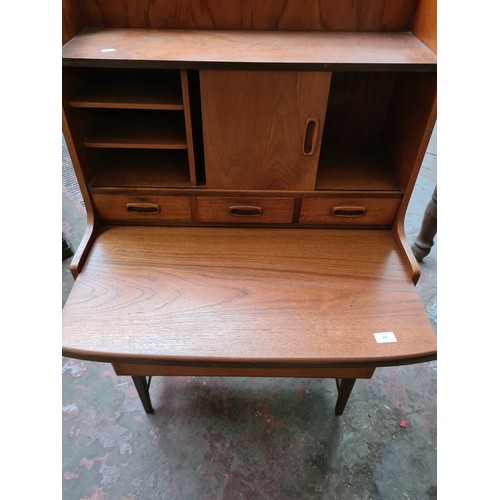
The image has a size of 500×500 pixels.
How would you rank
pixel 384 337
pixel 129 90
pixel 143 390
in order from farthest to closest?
pixel 143 390 → pixel 129 90 → pixel 384 337

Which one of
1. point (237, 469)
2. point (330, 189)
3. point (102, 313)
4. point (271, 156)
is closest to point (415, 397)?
point (237, 469)

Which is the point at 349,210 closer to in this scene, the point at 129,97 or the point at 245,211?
the point at 245,211

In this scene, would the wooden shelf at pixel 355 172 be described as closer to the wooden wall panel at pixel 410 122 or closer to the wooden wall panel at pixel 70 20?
the wooden wall panel at pixel 410 122

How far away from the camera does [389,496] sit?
4.63ft

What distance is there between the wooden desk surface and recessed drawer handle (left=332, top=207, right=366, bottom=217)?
0.21 feet

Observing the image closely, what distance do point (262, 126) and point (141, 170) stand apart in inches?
17.5

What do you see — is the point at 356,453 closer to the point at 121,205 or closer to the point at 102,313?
the point at 102,313

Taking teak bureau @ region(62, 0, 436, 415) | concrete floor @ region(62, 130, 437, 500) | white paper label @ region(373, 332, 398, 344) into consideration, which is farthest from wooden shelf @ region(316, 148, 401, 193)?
concrete floor @ region(62, 130, 437, 500)

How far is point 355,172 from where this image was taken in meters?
1.27

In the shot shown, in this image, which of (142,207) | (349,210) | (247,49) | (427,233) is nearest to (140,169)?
(142,207)

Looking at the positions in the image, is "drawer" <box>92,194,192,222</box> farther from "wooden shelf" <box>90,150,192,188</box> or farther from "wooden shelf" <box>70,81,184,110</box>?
"wooden shelf" <box>70,81,184,110</box>

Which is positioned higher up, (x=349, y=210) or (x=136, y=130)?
(x=136, y=130)

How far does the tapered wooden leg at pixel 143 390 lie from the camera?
138cm

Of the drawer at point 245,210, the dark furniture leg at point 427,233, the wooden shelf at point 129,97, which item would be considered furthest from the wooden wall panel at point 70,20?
the dark furniture leg at point 427,233
